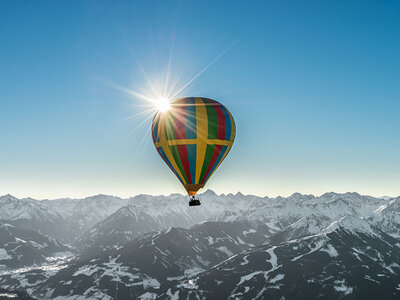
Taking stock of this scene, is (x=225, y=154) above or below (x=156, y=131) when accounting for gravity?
below

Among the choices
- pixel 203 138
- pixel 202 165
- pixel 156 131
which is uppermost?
pixel 156 131

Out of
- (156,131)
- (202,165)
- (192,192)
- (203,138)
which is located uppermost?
(156,131)

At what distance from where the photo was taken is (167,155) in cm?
8131

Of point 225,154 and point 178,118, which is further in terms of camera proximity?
point 225,154

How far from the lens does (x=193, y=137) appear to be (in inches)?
3071

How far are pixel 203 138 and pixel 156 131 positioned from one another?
12825 millimetres

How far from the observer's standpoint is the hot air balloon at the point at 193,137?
78.4 m

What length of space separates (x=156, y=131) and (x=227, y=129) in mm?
18192

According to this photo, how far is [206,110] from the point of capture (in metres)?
80.2

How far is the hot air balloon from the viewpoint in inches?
3088

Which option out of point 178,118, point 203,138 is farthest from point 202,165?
point 178,118

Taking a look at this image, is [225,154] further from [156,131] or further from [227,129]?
[156,131]

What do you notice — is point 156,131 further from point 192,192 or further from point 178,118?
point 192,192

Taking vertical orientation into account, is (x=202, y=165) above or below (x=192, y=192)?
above
